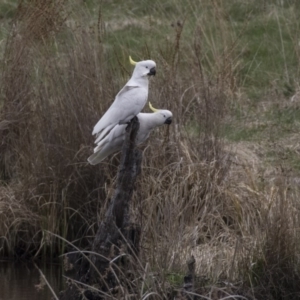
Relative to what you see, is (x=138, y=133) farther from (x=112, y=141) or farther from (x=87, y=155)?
(x=87, y=155)

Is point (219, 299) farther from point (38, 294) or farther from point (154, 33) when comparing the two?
point (154, 33)

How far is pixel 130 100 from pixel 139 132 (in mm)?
237

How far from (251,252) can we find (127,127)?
47.2 inches

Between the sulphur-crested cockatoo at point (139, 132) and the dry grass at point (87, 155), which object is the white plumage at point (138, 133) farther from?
the dry grass at point (87, 155)

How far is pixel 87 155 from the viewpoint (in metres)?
9.00

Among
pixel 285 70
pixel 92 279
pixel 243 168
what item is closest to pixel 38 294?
pixel 92 279

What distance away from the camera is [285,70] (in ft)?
42.8

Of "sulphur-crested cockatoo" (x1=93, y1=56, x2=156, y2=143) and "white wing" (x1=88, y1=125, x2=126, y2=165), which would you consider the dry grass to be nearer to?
"white wing" (x1=88, y1=125, x2=126, y2=165)

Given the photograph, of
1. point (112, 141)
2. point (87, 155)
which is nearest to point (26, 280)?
point (87, 155)

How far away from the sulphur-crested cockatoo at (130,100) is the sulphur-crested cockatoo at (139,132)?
51 millimetres

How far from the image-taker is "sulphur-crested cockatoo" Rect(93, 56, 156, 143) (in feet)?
23.7

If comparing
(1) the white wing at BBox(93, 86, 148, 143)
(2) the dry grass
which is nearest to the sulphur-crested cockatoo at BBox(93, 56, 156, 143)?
(1) the white wing at BBox(93, 86, 148, 143)

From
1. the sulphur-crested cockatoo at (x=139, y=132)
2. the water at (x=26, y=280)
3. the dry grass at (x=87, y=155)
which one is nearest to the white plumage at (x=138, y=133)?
the sulphur-crested cockatoo at (x=139, y=132)

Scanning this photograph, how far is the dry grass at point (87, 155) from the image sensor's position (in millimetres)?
8133
